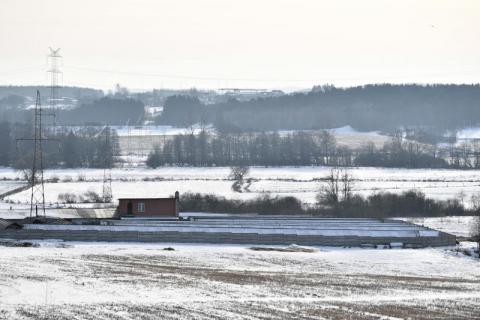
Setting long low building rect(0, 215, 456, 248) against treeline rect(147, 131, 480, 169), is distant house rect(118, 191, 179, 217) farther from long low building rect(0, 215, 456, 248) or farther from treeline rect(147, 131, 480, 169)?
treeline rect(147, 131, 480, 169)

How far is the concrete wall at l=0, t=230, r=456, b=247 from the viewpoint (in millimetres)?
31672

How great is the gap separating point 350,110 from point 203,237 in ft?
392

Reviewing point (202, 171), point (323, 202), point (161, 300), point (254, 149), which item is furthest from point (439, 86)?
point (161, 300)

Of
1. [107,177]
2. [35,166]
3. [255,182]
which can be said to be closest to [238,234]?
[35,166]

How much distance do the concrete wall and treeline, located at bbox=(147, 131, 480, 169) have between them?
44.4 m

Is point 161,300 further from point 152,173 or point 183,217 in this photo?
point 152,173

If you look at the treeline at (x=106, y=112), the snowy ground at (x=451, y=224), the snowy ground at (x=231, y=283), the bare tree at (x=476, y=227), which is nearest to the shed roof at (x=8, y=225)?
the snowy ground at (x=231, y=283)

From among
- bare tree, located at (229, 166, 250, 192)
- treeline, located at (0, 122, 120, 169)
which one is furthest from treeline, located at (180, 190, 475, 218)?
treeline, located at (0, 122, 120, 169)

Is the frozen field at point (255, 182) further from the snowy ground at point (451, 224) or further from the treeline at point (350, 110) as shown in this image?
the treeline at point (350, 110)

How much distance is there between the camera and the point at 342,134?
12181 centimetres

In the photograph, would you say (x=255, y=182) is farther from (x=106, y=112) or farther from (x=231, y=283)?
(x=106, y=112)

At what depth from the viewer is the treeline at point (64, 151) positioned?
77875 millimetres

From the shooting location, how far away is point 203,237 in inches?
1255

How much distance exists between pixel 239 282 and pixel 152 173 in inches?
1821
